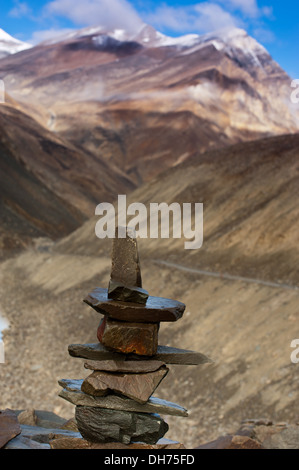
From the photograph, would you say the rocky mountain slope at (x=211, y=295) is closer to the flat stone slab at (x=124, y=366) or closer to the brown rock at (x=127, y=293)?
the flat stone slab at (x=124, y=366)

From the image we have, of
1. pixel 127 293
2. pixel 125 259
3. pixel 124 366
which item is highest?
pixel 125 259

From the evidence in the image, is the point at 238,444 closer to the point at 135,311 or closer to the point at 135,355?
the point at 135,355

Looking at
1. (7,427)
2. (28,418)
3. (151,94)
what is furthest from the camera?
(151,94)

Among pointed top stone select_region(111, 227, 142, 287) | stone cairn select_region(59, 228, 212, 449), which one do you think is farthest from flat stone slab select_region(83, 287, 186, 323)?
pointed top stone select_region(111, 227, 142, 287)

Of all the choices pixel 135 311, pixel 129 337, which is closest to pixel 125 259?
pixel 135 311

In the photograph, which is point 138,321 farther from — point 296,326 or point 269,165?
point 269,165

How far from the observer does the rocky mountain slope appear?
1617cm

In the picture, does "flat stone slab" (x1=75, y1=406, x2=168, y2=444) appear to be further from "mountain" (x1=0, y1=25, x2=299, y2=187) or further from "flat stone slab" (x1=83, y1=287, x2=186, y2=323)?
"mountain" (x1=0, y1=25, x2=299, y2=187)

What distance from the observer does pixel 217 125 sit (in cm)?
11081

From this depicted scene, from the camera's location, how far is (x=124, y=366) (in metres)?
7.98

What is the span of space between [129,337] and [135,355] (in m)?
→ 0.35

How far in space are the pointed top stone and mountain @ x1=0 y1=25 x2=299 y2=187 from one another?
8838cm

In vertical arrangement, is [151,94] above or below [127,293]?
above
